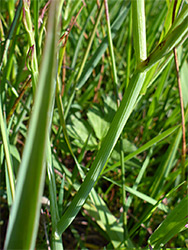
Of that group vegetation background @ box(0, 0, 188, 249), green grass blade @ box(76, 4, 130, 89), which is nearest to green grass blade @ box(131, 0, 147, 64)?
vegetation background @ box(0, 0, 188, 249)

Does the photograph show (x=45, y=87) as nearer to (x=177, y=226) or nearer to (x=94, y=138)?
(x=177, y=226)

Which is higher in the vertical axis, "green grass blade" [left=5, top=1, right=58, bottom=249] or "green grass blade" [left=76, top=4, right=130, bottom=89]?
"green grass blade" [left=76, top=4, right=130, bottom=89]

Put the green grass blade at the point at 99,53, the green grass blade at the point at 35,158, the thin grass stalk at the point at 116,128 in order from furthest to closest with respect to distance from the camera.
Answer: the green grass blade at the point at 99,53 < the thin grass stalk at the point at 116,128 < the green grass blade at the point at 35,158

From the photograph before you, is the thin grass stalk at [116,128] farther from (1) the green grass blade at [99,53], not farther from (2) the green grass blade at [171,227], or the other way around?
(1) the green grass blade at [99,53]

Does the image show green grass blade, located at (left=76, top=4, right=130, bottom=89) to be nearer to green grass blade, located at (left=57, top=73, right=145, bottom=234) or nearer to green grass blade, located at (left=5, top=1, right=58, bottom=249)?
green grass blade, located at (left=57, top=73, right=145, bottom=234)

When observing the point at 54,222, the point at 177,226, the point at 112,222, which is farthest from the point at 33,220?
the point at 112,222

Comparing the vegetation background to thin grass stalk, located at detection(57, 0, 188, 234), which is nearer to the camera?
the vegetation background

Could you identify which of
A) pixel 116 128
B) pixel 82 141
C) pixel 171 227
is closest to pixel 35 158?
pixel 116 128

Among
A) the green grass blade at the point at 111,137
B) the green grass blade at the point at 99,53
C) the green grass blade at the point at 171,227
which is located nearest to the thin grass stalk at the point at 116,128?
the green grass blade at the point at 111,137
